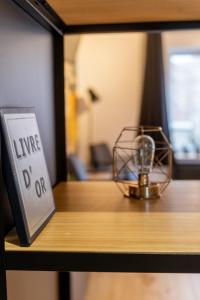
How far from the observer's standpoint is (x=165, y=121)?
165cm

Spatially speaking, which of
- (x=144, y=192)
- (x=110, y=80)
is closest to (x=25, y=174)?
(x=144, y=192)

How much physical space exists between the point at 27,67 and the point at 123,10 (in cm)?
31

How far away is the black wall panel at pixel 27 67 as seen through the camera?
0.75 meters

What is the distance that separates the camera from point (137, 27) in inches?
46.1

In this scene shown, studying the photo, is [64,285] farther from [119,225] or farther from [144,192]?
[119,225]

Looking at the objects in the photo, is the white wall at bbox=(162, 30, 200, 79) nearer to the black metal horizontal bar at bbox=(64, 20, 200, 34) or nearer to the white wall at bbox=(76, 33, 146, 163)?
the white wall at bbox=(76, 33, 146, 163)

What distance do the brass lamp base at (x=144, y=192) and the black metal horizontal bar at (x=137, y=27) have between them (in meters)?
0.50

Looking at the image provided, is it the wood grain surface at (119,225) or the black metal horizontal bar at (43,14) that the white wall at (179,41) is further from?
the wood grain surface at (119,225)

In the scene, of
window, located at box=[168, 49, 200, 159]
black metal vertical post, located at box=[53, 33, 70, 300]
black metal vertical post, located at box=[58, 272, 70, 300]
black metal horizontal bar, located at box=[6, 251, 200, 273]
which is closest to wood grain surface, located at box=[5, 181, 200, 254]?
black metal horizontal bar, located at box=[6, 251, 200, 273]

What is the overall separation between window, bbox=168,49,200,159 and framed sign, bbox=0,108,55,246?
4.70 m

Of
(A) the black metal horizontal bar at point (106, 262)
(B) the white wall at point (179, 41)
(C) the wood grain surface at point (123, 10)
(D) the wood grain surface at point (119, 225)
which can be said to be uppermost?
(B) the white wall at point (179, 41)

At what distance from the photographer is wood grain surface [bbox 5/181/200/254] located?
2.24 feet

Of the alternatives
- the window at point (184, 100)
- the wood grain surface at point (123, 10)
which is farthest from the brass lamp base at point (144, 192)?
the window at point (184, 100)

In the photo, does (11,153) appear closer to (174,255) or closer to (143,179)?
(174,255)
